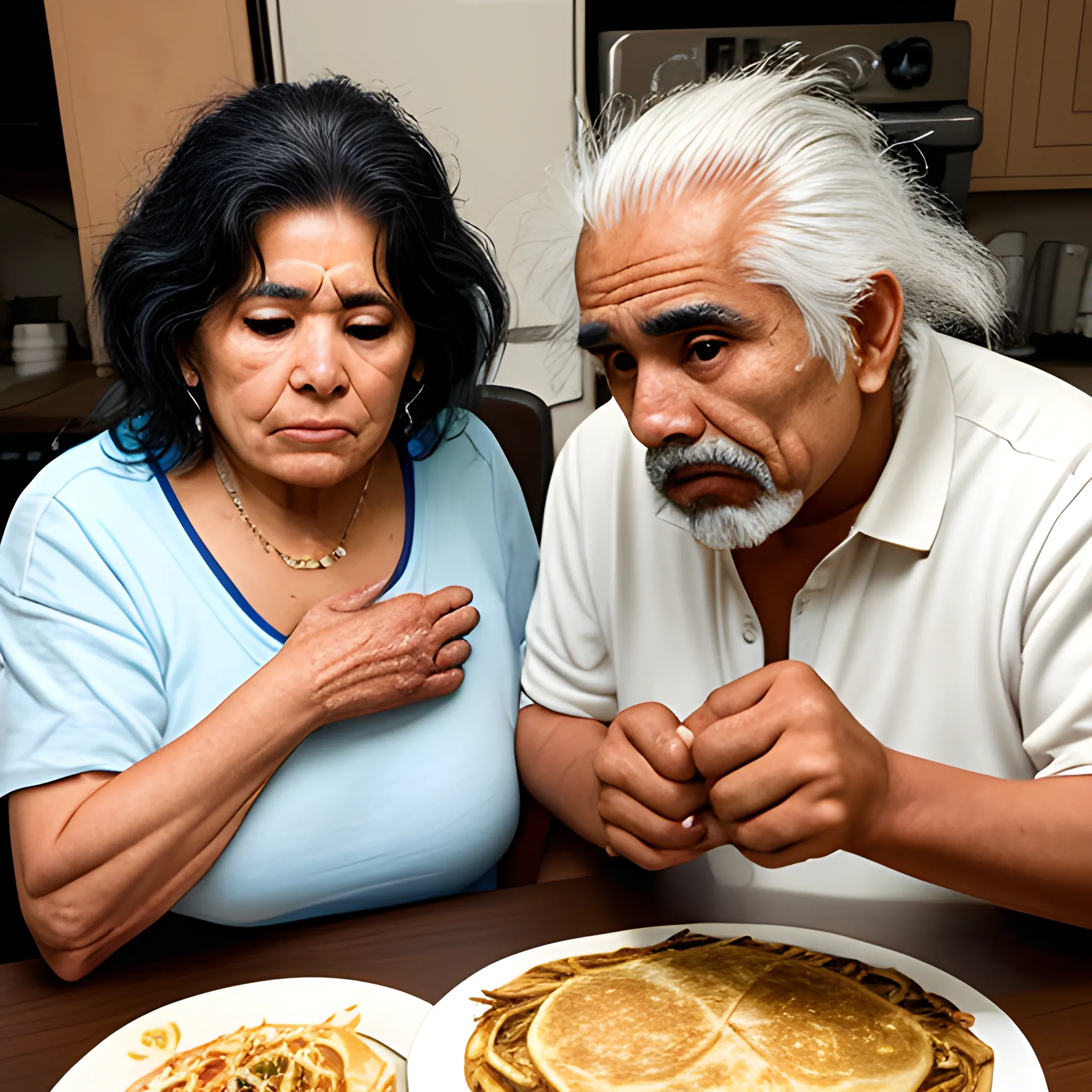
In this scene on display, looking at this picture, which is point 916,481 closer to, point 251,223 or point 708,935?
point 708,935

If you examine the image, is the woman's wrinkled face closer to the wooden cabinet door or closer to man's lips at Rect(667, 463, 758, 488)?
man's lips at Rect(667, 463, 758, 488)

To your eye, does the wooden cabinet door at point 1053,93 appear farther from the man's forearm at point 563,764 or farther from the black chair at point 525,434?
the man's forearm at point 563,764

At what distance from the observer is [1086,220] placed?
3785 millimetres

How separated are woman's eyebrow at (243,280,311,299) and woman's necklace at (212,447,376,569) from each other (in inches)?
9.7

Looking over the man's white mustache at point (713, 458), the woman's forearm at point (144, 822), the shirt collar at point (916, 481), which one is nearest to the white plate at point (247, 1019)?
the woman's forearm at point (144, 822)

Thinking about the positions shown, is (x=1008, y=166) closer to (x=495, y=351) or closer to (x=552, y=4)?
(x=552, y=4)

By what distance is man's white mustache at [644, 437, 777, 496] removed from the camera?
1015 millimetres

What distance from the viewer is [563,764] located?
1.22 meters

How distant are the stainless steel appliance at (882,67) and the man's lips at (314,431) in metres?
1.92

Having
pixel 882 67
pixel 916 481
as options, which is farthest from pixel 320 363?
pixel 882 67

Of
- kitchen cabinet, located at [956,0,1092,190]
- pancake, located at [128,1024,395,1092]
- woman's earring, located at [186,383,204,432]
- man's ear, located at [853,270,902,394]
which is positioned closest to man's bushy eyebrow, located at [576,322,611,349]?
man's ear, located at [853,270,902,394]

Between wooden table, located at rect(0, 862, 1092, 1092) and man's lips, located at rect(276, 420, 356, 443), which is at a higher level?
man's lips, located at rect(276, 420, 356, 443)

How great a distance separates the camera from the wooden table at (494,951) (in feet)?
2.77

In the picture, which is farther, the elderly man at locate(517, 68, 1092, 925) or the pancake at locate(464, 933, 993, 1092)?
the elderly man at locate(517, 68, 1092, 925)
